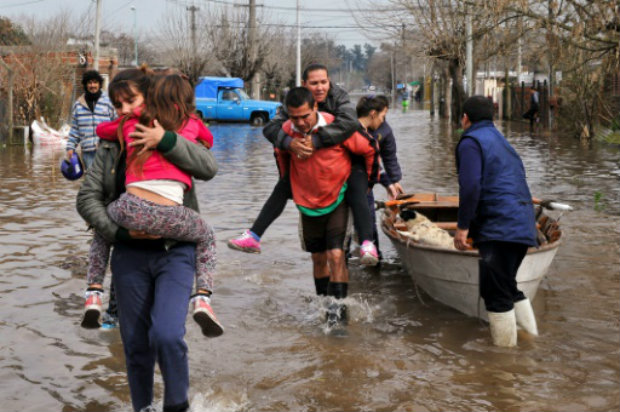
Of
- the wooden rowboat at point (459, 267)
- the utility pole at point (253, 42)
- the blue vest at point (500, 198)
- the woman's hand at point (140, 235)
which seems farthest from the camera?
the utility pole at point (253, 42)

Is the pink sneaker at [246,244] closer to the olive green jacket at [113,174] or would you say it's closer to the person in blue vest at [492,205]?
the person in blue vest at [492,205]

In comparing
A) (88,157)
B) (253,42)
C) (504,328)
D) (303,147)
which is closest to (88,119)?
(88,157)

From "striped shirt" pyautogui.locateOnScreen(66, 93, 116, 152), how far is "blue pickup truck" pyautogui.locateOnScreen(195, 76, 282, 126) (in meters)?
33.3

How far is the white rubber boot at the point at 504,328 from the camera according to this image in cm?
622

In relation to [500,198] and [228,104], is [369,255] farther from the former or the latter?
[228,104]

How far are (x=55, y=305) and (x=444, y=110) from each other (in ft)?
142

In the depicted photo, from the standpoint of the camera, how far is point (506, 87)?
4269cm

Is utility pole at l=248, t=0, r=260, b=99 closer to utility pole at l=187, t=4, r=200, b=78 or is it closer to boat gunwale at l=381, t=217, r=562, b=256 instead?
utility pole at l=187, t=4, r=200, b=78

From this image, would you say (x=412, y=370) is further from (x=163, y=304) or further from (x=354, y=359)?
(x=163, y=304)

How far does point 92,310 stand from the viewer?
439cm

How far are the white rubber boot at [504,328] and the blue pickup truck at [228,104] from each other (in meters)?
35.4

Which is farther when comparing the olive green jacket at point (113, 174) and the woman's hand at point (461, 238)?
the woman's hand at point (461, 238)

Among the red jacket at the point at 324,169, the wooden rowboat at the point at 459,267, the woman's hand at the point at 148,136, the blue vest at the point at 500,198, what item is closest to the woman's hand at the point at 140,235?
the woman's hand at the point at 148,136

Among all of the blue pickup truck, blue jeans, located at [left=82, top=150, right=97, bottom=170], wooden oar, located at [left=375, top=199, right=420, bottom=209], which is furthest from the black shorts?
the blue pickup truck
